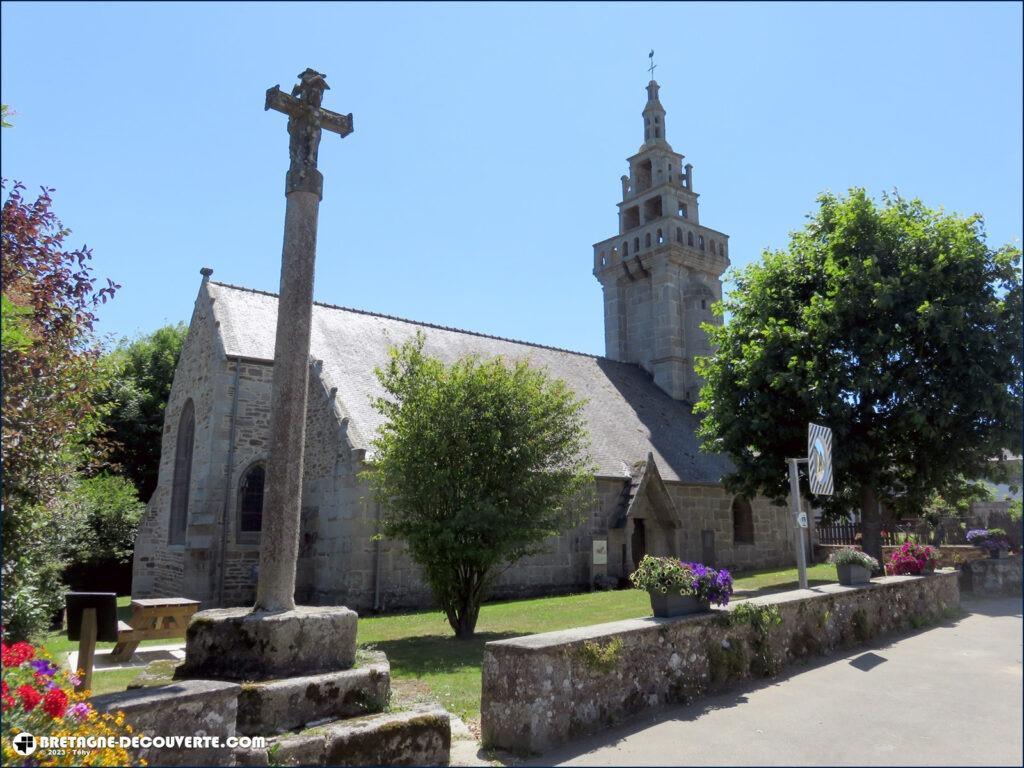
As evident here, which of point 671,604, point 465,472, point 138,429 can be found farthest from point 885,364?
point 138,429

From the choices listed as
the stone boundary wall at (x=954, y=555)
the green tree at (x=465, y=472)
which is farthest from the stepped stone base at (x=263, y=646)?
the stone boundary wall at (x=954, y=555)

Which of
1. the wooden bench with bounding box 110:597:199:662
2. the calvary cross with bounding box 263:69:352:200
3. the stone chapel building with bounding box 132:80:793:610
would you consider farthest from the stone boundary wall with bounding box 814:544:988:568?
the calvary cross with bounding box 263:69:352:200

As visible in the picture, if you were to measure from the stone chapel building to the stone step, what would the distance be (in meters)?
8.29

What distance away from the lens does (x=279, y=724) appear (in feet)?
16.6

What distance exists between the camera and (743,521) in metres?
25.6

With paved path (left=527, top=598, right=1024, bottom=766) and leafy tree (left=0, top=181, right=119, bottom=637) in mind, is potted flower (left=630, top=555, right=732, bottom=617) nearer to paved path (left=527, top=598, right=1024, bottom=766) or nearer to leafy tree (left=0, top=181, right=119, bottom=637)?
paved path (left=527, top=598, right=1024, bottom=766)

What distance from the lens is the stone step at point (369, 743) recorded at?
468 centimetres

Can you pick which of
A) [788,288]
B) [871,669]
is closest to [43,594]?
[871,669]

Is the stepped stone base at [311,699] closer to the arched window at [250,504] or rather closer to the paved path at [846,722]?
the paved path at [846,722]

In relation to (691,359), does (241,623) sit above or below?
below

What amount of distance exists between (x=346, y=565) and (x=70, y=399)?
10.0 meters

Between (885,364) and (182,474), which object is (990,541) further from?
(182,474)

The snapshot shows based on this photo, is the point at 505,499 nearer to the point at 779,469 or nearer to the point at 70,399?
the point at 70,399

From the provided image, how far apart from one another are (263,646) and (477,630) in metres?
8.09
